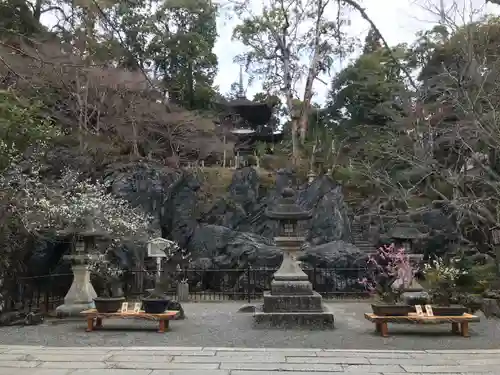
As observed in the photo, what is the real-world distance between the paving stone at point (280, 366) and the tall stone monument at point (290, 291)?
3624 mm

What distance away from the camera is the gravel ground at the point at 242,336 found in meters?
7.88

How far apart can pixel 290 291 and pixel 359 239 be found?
48.4 feet

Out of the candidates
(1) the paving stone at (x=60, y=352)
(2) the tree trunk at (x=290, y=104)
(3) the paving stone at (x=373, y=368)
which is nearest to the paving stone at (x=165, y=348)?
(1) the paving stone at (x=60, y=352)

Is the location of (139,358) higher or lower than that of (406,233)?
lower

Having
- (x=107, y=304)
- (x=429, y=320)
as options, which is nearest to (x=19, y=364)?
(x=107, y=304)

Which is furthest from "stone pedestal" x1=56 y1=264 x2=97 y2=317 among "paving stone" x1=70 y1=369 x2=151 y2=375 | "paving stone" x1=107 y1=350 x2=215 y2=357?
"paving stone" x1=70 y1=369 x2=151 y2=375

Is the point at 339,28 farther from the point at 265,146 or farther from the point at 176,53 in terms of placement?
the point at 265,146

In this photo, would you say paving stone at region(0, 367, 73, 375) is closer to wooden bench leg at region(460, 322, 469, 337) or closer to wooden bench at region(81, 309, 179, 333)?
wooden bench at region(81, 309, 179, 333)

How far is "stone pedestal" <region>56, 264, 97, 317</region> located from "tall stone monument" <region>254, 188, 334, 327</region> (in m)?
4.05

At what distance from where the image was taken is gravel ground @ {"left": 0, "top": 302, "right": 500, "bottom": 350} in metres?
7.88

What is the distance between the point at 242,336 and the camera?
344 inches

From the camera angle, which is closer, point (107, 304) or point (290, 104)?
point (107, 304)

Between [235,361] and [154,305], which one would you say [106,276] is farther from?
[235,361]

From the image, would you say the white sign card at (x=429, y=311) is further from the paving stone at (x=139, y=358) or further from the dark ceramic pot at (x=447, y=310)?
the paving stone at (x=139, y=358)
